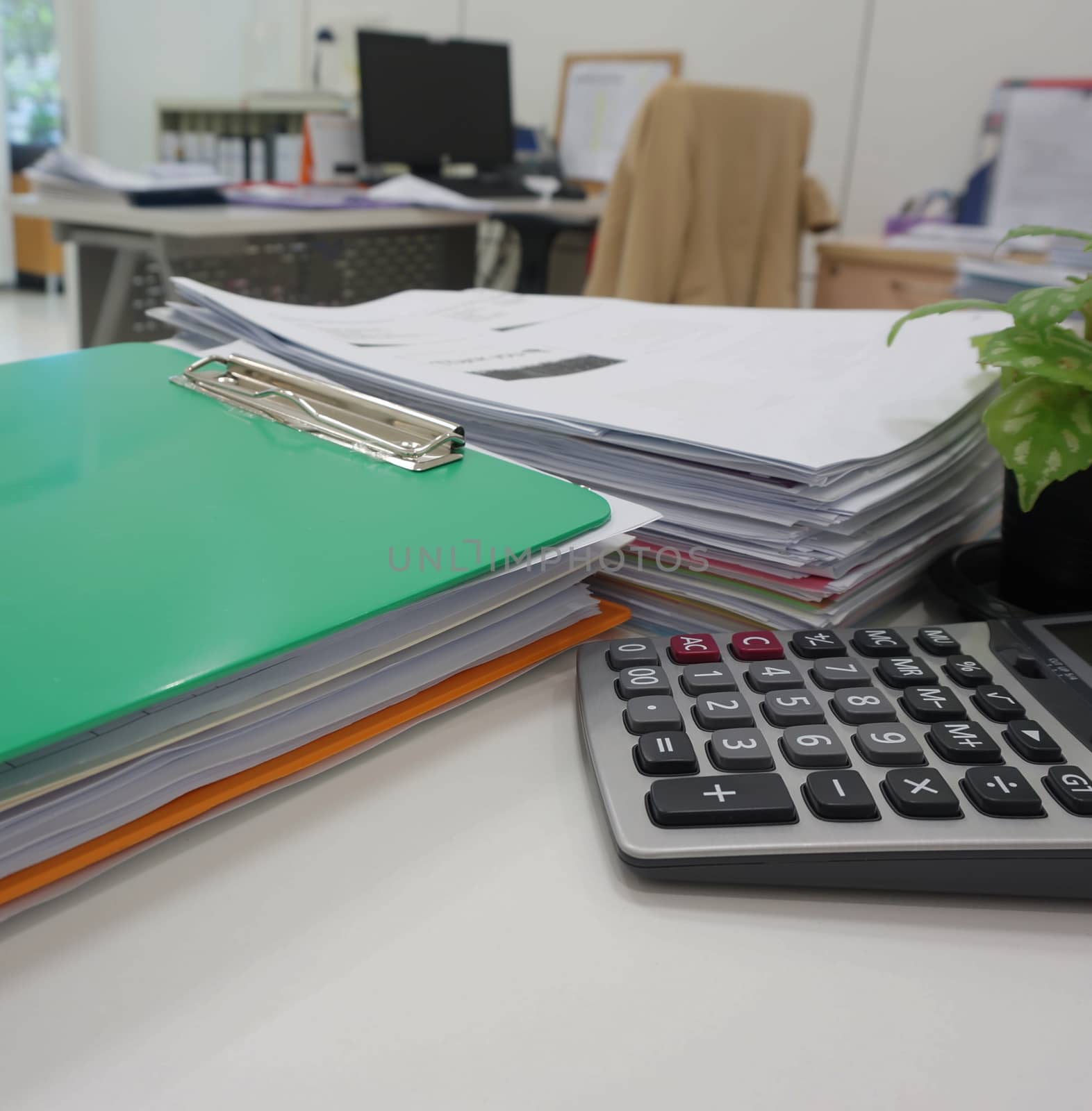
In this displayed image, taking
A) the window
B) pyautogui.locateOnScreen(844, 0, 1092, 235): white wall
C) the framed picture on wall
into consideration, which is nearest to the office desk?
the framed picture on wall

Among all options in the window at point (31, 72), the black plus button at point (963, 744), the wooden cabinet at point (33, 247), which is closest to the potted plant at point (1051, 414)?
the black plus button at point (963, 744)

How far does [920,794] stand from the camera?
0.91ft

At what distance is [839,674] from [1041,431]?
0.13 m

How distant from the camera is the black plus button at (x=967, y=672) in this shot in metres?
0.34

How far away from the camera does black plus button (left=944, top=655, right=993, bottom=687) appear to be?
1.10 feet

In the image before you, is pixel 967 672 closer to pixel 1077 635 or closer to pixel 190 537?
pixel 1077 635

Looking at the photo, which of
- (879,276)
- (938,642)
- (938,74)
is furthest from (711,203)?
(938,642)

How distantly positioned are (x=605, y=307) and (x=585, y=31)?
3045 millimetres

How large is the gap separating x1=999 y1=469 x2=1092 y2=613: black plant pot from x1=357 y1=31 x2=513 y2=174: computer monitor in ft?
8.48

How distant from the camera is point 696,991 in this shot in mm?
239

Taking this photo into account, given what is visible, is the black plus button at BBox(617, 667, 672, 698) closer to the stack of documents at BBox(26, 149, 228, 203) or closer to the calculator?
the calculator

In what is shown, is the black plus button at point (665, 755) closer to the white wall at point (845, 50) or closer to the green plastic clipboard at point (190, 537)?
the green plastic clipboard at point (190, 537)

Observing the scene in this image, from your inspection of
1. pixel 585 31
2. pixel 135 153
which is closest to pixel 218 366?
pixel 585 31

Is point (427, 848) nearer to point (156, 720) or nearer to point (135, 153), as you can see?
point (156, 720)
